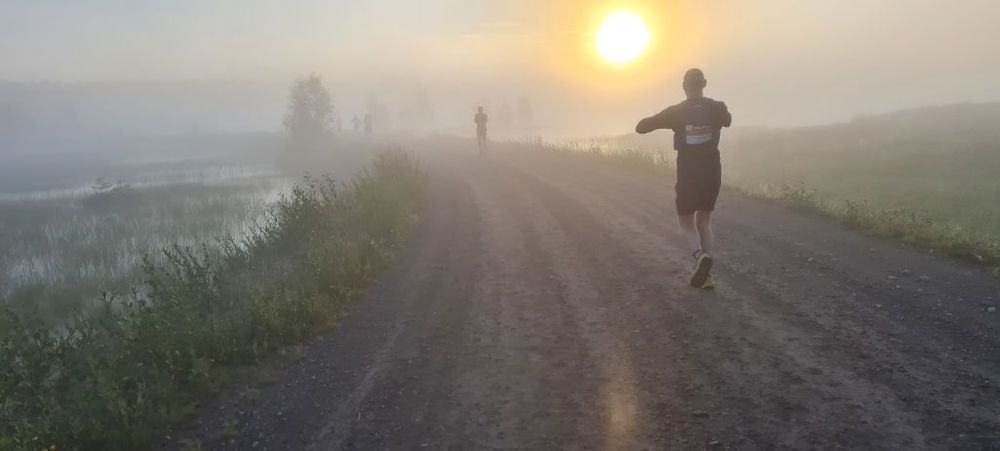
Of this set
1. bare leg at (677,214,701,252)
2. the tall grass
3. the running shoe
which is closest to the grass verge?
the running shoe

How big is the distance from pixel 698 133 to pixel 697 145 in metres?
0.14

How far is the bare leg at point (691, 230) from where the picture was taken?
24.2 ft

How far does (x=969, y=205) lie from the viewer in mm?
17484

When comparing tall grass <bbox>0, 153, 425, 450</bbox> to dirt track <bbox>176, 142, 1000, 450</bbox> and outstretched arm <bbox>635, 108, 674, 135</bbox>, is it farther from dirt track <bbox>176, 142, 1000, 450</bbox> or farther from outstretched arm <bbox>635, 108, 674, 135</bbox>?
outstretched arm <bbox>635, 108, 674, 135</bbox>

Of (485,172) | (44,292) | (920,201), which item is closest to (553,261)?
(44,292)

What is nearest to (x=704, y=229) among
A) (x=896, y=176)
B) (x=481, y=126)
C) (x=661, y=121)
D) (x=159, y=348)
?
(x=661, y=121)

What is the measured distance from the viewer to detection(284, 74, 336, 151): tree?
60.5 meters

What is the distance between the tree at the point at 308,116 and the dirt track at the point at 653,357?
5458cm

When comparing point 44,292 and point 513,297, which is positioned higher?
point 513,297

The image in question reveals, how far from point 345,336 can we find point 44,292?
1157 centimetres

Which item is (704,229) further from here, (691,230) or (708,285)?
(708,285)

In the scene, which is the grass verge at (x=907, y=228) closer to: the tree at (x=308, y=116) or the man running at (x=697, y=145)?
the man running at (x=697, y=145)

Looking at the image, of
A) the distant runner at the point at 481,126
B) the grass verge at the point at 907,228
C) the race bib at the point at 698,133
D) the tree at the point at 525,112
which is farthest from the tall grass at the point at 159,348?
the tree at the point at 525,112

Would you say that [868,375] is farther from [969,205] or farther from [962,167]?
[962,167]
